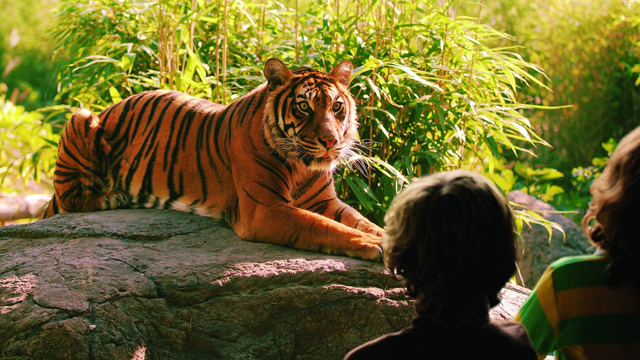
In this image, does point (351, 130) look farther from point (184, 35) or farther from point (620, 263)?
point (620, 263)

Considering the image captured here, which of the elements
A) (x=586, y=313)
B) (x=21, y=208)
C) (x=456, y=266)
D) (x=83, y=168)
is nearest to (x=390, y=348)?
(x=456, y=266)

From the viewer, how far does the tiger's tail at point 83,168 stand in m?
3.58

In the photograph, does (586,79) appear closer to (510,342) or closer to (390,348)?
(510,342)

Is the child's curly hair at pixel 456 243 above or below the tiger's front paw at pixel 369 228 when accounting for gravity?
above

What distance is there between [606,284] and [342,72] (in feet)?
6.66

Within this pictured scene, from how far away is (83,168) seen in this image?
3598mm

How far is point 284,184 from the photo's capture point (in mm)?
2988

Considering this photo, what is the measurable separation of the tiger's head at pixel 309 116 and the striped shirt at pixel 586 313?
5.26 feet

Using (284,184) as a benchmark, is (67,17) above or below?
above

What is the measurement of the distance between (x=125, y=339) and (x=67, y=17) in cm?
359

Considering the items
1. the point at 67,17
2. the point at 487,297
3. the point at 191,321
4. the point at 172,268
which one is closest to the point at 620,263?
the point at 487,297

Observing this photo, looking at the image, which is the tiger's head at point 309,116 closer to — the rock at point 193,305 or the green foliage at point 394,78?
the green foliage at point 394,78

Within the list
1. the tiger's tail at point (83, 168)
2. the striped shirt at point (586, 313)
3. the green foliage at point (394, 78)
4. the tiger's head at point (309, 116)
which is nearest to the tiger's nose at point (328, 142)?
the tiger's head at point (309, 116)

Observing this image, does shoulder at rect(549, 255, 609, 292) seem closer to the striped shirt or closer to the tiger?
the striped shirt
